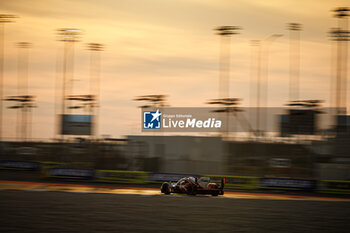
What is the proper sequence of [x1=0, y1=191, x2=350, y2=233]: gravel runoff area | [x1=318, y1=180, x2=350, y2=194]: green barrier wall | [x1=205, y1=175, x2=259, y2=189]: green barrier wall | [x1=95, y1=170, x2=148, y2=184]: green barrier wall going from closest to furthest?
[x1=0, y1=191, x2=350, y2=233]: gravel runoff area
[x1=318, y1=180, x2=350, y2=194]: green barrier wall
[x1=205, y1=175, x2=259, y2=189]: green barrier wall
[x1=95, y1=170, x2=148, y2=184]: green barrier wall

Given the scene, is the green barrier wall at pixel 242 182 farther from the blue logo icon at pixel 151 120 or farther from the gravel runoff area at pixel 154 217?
the blue logo icon at pixel 151 120

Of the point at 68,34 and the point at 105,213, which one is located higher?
the point at 68,34

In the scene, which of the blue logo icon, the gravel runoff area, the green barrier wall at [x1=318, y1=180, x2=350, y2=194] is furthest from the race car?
the blue logo icon

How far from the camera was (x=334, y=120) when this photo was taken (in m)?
42.5

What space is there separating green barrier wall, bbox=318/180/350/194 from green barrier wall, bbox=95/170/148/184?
1280 cm

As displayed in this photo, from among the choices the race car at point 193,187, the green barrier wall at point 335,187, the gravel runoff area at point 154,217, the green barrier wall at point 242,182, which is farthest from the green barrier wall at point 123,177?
the gravel runoff area at point 154,217

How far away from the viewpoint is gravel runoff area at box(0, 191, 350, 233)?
12.3 m

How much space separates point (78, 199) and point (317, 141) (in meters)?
31.6

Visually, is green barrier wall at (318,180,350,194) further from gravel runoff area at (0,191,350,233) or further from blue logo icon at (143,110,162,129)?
blue logo icon at (143,110,162,129)

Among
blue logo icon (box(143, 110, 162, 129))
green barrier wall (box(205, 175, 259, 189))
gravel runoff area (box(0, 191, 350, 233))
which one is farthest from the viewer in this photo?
blue logo icon (box(143, 110, 162, 129))

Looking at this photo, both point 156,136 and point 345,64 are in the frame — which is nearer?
point 345,64

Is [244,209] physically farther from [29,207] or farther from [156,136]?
[156,136]

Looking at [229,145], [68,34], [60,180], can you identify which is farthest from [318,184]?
[68,34]

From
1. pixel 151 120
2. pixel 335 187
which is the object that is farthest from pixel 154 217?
pixel 151 120
